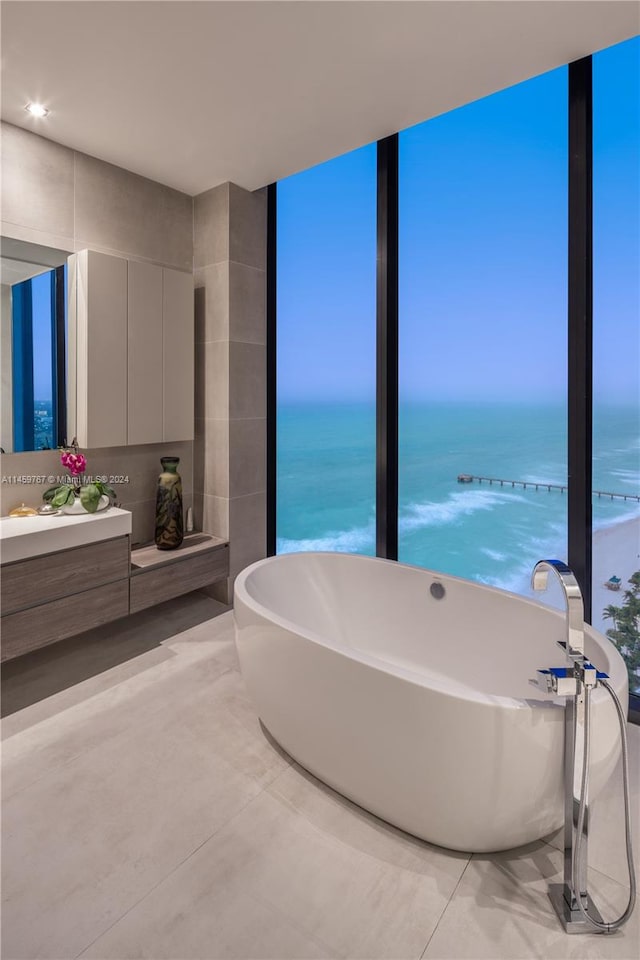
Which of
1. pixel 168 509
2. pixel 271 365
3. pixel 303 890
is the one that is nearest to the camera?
pixel 303 890

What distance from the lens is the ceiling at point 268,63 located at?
1.77 metres

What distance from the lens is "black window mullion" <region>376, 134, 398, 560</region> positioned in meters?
2.86

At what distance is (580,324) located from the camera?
86.4 inches

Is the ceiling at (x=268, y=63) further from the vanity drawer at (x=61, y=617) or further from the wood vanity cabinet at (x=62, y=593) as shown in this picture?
the vanity drawer at (x=61, y=617)

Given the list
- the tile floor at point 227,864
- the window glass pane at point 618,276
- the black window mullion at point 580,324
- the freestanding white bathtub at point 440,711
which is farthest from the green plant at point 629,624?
the freestanding white bathtub at point 440,711

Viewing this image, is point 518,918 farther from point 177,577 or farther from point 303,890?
point 177,577

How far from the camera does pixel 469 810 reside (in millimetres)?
1340

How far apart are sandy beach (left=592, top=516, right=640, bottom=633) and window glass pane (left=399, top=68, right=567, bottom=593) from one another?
1.79 feet

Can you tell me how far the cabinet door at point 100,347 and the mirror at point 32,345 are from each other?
0.09 meters

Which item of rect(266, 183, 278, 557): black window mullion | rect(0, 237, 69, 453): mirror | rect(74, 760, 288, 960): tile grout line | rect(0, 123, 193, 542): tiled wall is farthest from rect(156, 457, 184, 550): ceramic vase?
rect(74, 760, 288, 960): tile grout line

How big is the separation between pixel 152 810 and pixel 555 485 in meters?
2.82

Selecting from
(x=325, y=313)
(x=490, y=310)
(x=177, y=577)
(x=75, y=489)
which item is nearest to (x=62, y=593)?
(x=75, y=489)

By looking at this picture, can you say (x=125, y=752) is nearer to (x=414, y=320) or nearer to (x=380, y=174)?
(x=414, y=320)

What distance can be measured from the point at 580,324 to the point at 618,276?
273mm
